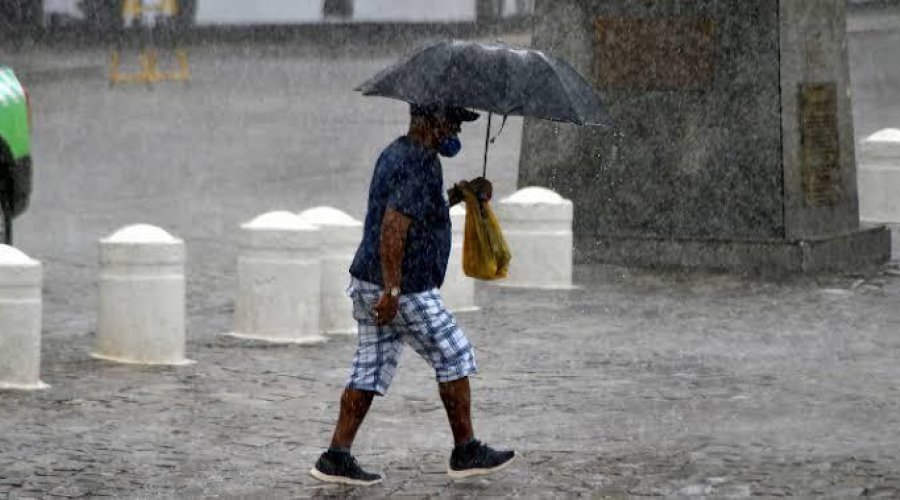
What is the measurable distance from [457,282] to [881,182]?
7.70 meters

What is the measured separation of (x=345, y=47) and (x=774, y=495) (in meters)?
32.2

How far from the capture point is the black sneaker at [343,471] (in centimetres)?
802

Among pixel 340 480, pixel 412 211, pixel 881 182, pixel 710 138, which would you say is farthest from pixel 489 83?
pixel 881 182

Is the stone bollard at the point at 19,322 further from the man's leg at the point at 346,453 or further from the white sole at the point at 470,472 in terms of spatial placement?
the white sole at the point at 470,472

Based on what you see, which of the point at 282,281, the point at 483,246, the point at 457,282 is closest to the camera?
the point at 483,246

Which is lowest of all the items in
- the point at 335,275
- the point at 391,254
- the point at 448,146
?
the point at 335,275

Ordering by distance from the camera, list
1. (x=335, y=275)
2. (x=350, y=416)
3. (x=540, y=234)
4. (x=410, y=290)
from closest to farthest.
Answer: (x=410, y=290) < (x=350, y=416) < (x=335, y=275) < (x=540, y=234)

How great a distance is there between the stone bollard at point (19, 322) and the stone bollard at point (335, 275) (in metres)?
2.49

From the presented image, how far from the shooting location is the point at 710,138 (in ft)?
50.4

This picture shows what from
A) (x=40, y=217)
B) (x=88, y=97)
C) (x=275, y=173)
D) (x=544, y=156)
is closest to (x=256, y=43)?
(x=88, y=97)

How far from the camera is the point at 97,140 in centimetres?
2694

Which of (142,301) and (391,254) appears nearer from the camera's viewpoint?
(391,254)

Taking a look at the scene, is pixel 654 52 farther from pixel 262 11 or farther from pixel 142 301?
pixel 262 11

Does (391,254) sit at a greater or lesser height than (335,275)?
greater
